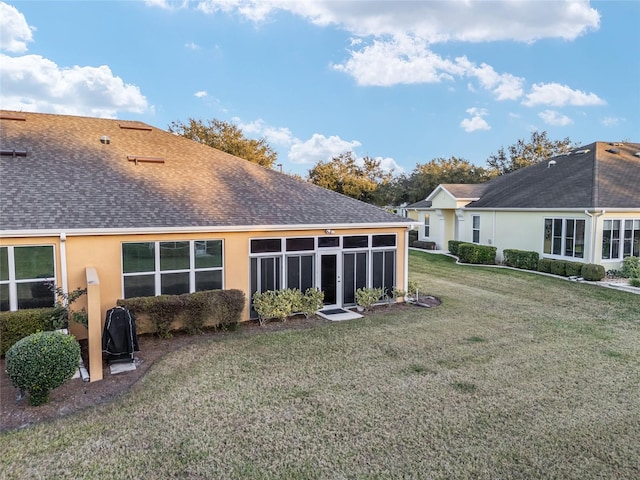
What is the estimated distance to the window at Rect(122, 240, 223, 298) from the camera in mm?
9891

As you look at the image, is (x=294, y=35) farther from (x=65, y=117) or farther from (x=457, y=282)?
(x=457, y=282)

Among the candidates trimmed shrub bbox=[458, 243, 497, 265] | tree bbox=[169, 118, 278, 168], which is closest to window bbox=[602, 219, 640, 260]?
trimmed shrub bbox=[458, 243, 497, 265]

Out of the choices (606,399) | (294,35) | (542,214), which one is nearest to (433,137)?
(542,214)

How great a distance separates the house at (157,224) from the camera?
907cm

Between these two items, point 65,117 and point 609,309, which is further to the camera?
point 65,117

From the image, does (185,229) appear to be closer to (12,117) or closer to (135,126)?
(135,126)

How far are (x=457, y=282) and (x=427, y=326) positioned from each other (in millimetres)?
6944

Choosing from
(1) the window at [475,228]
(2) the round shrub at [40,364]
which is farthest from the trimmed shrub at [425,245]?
(2) the round shrub at [40,364]

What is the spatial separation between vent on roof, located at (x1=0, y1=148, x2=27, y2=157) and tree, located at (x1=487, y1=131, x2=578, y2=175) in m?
44.3

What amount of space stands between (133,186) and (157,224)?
217 cm

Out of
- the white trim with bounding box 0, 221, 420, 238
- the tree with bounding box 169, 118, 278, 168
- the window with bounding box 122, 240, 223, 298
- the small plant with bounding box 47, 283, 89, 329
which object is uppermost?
the tree with bounding box 169, 118, 278, 168

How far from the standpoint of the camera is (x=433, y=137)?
35.5m

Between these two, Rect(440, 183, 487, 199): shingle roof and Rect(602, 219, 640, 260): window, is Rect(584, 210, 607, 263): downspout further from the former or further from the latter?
Rect(440, 183, 487, 199): shingle roof

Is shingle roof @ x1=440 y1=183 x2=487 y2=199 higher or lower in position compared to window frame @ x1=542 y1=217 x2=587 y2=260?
higher
